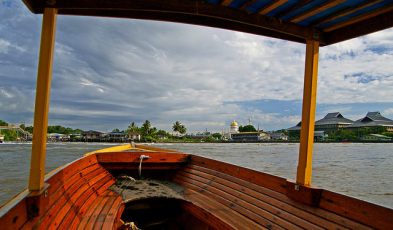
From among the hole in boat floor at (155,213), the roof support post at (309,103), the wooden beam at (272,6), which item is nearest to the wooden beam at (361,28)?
the roof support post at (309,103)

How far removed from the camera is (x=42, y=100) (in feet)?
8.50

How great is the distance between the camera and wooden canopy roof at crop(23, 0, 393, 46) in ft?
9.00

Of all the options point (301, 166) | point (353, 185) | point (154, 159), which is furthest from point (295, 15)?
point (353, 185)

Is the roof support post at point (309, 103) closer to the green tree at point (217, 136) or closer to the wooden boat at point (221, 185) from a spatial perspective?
the wooden boat at point (221, 185)

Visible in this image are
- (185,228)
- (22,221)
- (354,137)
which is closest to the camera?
(22,221)

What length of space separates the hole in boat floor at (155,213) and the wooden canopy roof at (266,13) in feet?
8.92

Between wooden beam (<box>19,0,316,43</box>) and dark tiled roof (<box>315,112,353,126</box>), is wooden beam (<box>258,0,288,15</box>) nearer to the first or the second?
wooden beam (<box>19,0,316,43</box>)

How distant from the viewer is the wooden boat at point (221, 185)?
2.55m

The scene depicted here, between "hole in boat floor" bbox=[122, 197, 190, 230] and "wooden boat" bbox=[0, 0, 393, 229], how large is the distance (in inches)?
0.6

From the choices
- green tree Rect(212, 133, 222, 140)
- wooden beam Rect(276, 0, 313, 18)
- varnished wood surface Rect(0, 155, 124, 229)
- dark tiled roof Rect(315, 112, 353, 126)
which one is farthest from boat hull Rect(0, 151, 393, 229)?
green tree Rect(212, 133, 222, 140)

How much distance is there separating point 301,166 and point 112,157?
3.76m

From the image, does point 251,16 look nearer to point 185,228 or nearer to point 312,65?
point 312,65

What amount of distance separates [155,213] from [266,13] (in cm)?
349

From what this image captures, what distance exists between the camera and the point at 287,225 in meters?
2.94
